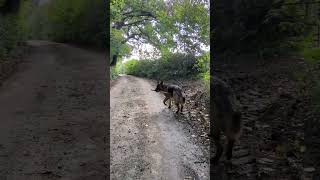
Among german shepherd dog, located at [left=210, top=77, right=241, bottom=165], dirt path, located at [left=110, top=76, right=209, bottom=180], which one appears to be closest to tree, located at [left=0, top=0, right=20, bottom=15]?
dirt path, located at [left=110, top=76, right=209, bottom=180]

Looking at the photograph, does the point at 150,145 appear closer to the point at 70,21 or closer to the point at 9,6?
the point at 70,21

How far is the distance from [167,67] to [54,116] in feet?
10.5

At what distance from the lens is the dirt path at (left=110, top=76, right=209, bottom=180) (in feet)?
10.9

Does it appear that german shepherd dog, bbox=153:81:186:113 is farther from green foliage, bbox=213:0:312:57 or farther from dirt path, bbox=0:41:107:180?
green foliage, bbox=213:0:312:57

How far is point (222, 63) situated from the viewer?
3.76 meters

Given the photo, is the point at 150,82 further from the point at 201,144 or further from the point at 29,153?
the point at 29,153

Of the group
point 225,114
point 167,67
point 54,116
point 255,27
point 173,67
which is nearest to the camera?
point 225,114

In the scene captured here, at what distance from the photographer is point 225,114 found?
9.70 feet

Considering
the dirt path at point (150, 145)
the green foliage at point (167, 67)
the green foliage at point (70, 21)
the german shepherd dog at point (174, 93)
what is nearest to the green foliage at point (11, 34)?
the green foliage at point (70, 21)

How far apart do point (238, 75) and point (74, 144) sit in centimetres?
196

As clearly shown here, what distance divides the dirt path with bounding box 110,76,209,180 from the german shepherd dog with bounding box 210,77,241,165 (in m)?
0.49

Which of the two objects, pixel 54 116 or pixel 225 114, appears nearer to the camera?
pixel 225 114

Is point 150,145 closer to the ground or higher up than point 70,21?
closer to the ground

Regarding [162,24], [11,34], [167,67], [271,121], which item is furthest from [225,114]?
[167,67]
